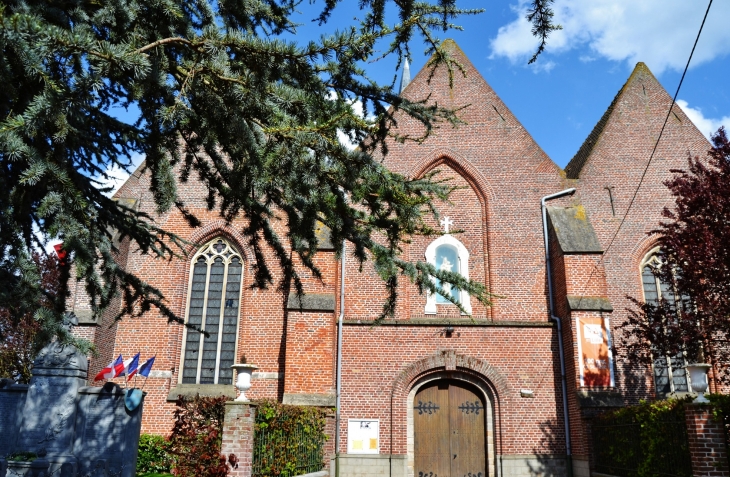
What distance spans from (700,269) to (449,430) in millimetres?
6072

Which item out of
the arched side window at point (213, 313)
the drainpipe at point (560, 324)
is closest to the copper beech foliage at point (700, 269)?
the drainpipe at point (560, 324)

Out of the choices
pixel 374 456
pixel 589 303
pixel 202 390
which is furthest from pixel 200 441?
pixel 589 303

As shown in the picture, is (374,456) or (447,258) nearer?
(374,456)

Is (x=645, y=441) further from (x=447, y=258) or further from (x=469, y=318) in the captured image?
(x=447, y=258)

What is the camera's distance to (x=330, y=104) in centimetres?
522

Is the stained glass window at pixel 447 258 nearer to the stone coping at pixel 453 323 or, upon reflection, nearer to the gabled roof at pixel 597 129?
the stone coping at pixel 453 323

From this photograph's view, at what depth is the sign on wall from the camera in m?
12.7

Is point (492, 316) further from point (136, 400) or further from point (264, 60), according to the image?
point (264, 60)

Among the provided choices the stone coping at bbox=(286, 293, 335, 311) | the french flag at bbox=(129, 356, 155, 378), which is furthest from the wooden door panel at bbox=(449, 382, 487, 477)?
the french flag at bbox=(129, 356, 155, 378)

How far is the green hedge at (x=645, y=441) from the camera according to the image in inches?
330

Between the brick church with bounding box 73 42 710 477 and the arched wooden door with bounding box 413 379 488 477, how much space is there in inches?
1.2

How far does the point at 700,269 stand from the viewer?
9.99 meters

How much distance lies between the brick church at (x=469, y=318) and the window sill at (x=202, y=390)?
52 millimetres

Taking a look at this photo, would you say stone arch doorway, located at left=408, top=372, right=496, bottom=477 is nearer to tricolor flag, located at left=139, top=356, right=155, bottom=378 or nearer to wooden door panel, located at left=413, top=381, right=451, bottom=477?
wooden door panel, located at left=413, top=381, right=451, bottom=477
